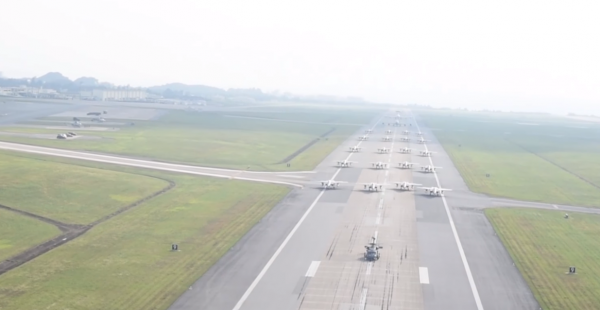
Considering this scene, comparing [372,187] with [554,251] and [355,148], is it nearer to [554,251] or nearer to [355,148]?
[554,251]

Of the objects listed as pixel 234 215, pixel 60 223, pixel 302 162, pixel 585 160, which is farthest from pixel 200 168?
pixel 585 160

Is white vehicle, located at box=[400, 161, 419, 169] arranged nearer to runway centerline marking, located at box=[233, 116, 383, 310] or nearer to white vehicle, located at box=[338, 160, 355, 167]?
white vehicle, located at box=[338, 160, 355, 167]

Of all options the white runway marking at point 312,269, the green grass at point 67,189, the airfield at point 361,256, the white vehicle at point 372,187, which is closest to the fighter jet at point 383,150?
the airfield at point 361,256

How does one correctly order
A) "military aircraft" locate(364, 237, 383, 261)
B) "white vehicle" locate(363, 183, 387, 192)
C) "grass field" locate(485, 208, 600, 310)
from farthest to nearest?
"white vehicle" locate(363, 183, 387, 192) < "military aircraft" locate(364, 237, 383, 261) < "grass field" locate(485, 208, 600, 310)

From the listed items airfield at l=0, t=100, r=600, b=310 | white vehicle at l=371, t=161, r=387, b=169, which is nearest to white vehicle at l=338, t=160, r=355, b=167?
white vehicle at l=371, t=161, r=387, b=169

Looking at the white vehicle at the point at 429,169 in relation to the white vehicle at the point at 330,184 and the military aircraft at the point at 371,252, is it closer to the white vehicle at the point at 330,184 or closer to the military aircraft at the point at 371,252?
the white vehicle at the point at 330,184

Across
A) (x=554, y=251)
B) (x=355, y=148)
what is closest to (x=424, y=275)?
(x=554, y=251)

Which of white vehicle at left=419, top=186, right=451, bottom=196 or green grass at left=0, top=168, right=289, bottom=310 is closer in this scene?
green grass at left=0, top=168, right=289, bottom=310

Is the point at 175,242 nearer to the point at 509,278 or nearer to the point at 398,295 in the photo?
the point at 398,295
